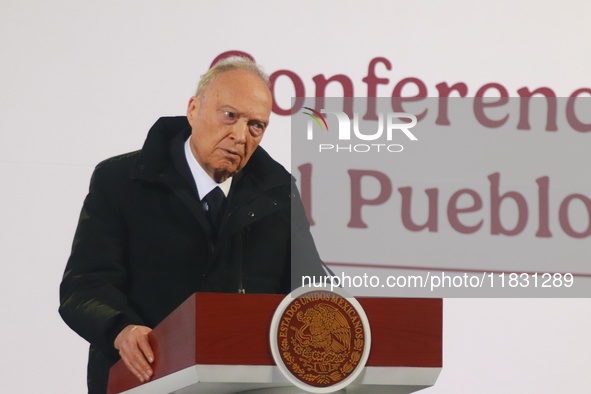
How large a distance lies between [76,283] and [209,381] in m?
0.54

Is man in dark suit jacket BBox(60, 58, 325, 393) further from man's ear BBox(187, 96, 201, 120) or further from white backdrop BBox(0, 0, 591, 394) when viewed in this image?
white backdrop BBox(0, 0, 591, 394)

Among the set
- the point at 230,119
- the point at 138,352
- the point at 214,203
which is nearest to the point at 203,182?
the point at 214,203

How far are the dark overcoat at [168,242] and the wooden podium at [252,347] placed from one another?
1.16 ft

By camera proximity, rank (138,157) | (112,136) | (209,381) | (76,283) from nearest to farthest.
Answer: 1. (209,381)
2. (76,283)
3. (138,157)
4. (112,136)

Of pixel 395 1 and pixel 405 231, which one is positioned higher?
pixel 395 1

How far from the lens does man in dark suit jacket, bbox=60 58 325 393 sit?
1692 millimetres

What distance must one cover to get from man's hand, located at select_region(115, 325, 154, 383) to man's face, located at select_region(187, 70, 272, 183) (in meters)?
0.38

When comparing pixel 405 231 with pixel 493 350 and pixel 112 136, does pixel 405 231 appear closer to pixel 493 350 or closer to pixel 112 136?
pixel 493 350

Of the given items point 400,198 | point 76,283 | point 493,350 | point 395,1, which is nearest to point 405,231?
point 400,198

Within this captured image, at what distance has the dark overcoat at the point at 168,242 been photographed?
67.8 inches

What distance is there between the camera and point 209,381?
3.97 feet

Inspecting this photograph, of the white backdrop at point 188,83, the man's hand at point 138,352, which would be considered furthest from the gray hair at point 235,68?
the white backdrop at point 188,83

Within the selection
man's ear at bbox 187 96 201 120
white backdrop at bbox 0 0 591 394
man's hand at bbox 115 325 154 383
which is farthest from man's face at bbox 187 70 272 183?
white backdrop at bbox 0 0 591 394

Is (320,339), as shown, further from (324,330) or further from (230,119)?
(230,119)
